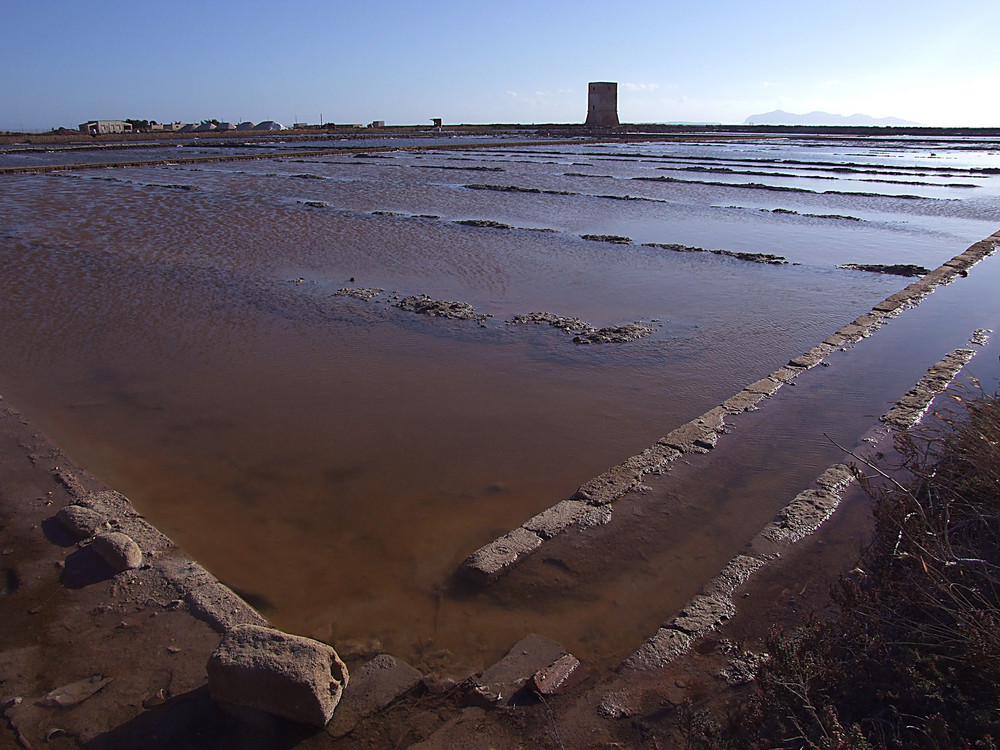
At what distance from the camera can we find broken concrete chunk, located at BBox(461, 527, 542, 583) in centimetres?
296

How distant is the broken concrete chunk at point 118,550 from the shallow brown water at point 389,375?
1.02ft

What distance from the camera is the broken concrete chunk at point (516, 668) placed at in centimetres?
235

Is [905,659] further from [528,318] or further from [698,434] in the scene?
[528,318]

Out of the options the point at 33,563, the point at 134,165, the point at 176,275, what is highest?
the point at 134,165

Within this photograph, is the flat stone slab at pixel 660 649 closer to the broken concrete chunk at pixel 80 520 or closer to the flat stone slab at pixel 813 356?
the broken concrete chunk at pixel 80 520

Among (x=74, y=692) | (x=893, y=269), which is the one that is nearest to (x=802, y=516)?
(x=74, y=692)

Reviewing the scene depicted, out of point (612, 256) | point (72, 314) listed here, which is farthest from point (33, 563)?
point (612, 256)

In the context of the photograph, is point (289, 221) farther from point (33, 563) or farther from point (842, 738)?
point (842, 738)

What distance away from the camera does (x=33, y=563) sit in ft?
9.51

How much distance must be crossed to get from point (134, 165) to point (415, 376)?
21.0 metres

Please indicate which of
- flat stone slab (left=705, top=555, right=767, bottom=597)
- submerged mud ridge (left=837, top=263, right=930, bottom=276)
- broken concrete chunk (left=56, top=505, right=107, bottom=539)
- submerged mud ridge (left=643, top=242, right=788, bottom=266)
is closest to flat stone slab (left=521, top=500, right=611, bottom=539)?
flat stone slab (left=705, top=555, right=767, bottom=597)

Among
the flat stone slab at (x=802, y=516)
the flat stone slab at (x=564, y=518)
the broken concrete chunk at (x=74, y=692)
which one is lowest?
the broken concrete chunk at (x=74, y=692)

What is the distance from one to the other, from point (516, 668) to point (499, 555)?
0.66 m

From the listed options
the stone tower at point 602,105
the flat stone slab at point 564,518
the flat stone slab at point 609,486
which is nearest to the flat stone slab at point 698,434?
the flat stone slab at point 609,486
